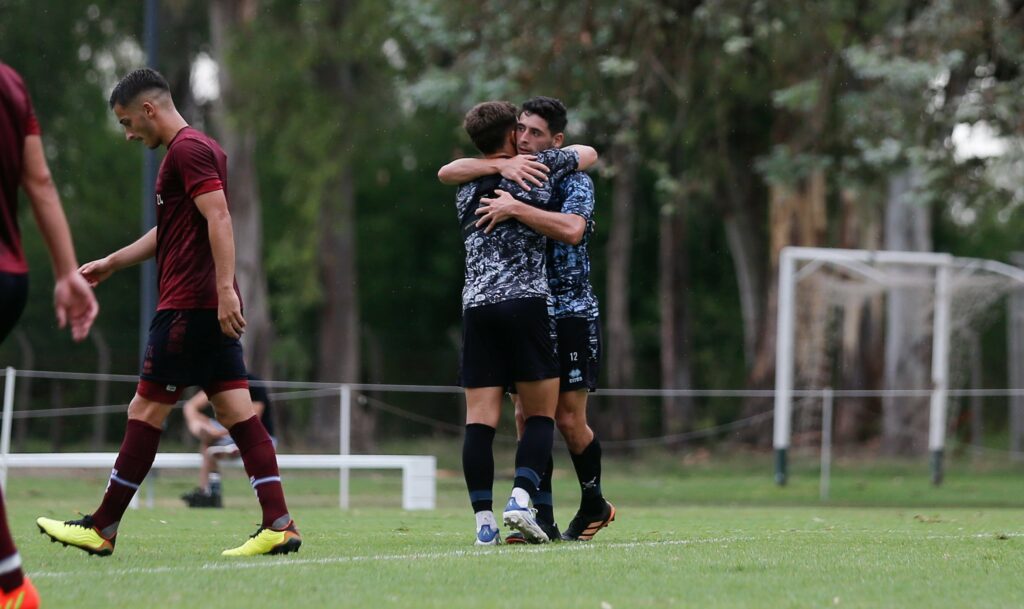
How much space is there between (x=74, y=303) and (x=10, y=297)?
191mm

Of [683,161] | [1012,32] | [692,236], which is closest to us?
[1012,32]

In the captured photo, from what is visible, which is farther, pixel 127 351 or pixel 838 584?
pixel 127 351

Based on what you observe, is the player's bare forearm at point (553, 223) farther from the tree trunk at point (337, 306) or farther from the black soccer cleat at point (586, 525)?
the tree trunk at point (337, 306)

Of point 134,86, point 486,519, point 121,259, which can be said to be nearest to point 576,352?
point 486,519

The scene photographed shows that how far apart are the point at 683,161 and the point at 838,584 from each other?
22.5 metres

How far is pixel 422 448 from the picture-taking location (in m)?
24.3

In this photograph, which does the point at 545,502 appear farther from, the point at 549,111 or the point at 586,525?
the point at 549,111

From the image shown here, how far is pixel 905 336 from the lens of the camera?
1090 inches

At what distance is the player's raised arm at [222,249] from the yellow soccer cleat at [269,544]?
0.89 metres

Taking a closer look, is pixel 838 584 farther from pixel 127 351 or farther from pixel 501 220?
pixel 127 351

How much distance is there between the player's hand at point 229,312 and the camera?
21.5 feet

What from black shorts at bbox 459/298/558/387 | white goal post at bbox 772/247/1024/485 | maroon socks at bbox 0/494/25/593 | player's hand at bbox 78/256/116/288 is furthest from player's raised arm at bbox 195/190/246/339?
white goal post at bbox 772/247/1024/485

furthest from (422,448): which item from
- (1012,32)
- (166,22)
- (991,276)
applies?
(166,22)

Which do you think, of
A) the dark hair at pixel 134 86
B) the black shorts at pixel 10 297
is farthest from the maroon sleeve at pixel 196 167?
the black shorts at pixel 10 297
